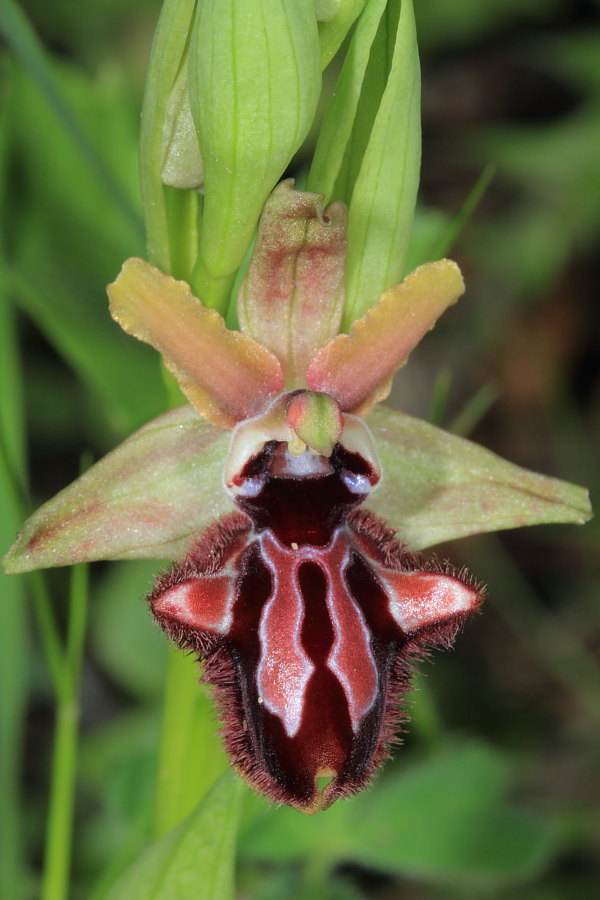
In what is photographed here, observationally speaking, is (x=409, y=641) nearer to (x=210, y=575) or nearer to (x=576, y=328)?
(x=210, y=575)

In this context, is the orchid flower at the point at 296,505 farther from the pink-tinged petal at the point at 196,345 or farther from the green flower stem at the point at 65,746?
the green flower stem at the point at 65,746

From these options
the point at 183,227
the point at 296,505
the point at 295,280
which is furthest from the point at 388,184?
the point at 296,505

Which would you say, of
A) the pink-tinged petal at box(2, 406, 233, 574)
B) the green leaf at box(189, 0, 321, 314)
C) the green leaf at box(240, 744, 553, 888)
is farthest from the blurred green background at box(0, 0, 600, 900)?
the green leaf at box(189, 0, 321, 314)

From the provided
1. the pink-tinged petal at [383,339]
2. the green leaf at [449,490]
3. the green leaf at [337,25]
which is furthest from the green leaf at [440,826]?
the green leaf at [337,25]

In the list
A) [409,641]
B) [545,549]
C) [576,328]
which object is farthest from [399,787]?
[576,328]

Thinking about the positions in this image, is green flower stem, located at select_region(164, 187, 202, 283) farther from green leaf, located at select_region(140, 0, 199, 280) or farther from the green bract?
the green bract

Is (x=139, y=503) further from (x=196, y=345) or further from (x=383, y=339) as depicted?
(x=383, y=339)

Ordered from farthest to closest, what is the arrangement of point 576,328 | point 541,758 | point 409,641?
point 576,328 → point 541,758 → point 409,641
